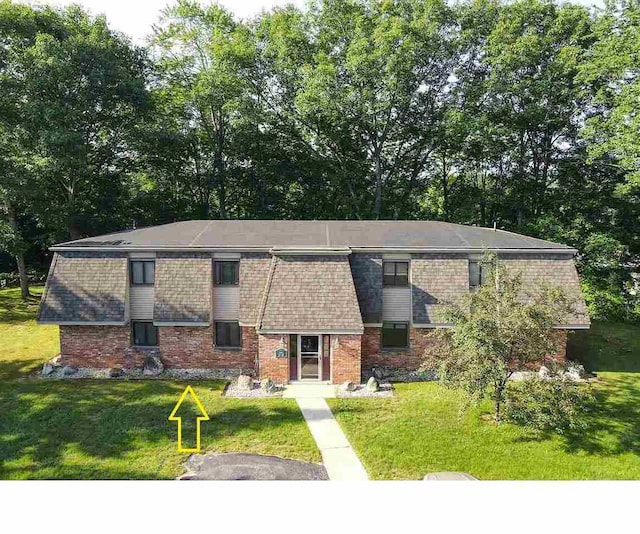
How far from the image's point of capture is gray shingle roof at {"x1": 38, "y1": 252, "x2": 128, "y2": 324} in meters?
15.3

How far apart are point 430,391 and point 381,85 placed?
60.5 feet

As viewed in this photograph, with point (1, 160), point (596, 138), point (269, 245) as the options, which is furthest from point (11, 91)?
point (596, 138)

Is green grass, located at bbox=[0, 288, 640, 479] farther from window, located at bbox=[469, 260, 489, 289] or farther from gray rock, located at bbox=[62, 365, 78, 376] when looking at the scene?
window, located at bbox=[469, 260, 489, 289]

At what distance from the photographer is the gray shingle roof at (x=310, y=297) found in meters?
13.9

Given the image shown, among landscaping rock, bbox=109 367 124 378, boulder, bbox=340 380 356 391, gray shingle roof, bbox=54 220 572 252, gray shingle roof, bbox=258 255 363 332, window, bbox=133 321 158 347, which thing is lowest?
boulder, bbox=340 380 356 391

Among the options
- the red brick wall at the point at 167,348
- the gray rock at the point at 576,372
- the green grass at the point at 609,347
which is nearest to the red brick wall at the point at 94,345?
the red brick wall at the point at 167,348

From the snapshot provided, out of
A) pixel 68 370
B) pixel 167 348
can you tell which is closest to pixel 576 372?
pixel 167 348

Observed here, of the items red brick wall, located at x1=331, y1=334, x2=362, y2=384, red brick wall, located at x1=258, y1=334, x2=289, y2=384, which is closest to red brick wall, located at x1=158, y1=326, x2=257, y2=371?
red brick wall, located at x1=258, y1=334, x2=289, y2=384

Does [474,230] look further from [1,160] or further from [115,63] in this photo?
[1,160]

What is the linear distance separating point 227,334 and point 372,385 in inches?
229

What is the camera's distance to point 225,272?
15.8 metres

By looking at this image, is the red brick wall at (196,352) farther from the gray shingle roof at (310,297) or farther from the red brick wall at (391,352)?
the red brick wall at (391,352)

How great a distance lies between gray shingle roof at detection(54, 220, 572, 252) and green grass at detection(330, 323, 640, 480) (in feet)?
18.7

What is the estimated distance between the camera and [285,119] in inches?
1096
